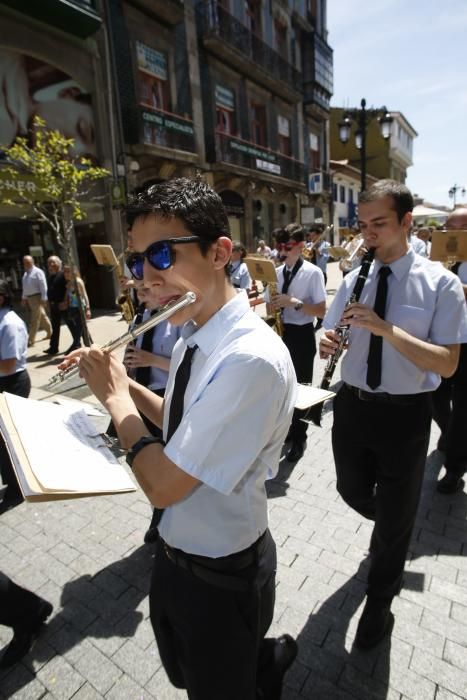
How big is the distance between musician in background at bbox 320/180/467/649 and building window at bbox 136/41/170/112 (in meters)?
13.8

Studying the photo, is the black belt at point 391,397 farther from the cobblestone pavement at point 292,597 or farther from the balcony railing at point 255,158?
the balcony railing at point 255,158

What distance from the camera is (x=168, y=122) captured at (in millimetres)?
14461

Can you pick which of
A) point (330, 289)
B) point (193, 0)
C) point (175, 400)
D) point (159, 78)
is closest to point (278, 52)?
point (193, 0)

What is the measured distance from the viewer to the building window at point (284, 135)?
23109 millimetres

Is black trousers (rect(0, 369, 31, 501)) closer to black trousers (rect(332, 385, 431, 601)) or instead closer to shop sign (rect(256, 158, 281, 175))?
black trousers (rect(332, 385, 431, 601))

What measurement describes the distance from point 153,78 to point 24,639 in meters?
16.8

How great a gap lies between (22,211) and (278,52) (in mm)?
17918

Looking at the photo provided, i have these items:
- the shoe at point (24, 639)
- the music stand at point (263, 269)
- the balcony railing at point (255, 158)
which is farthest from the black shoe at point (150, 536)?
the balcony railing at point (255, 158)

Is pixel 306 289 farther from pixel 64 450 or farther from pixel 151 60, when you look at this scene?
pixel 151 60

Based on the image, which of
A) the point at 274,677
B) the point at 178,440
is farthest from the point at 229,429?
the point at 274,677

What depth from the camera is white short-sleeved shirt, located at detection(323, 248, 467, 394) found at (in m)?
2.31

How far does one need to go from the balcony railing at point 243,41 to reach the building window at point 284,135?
1.76m

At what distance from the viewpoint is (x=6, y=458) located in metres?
3.79

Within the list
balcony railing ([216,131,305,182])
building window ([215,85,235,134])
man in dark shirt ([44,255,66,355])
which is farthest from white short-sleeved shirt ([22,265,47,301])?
building window ([215,85,235,134])
